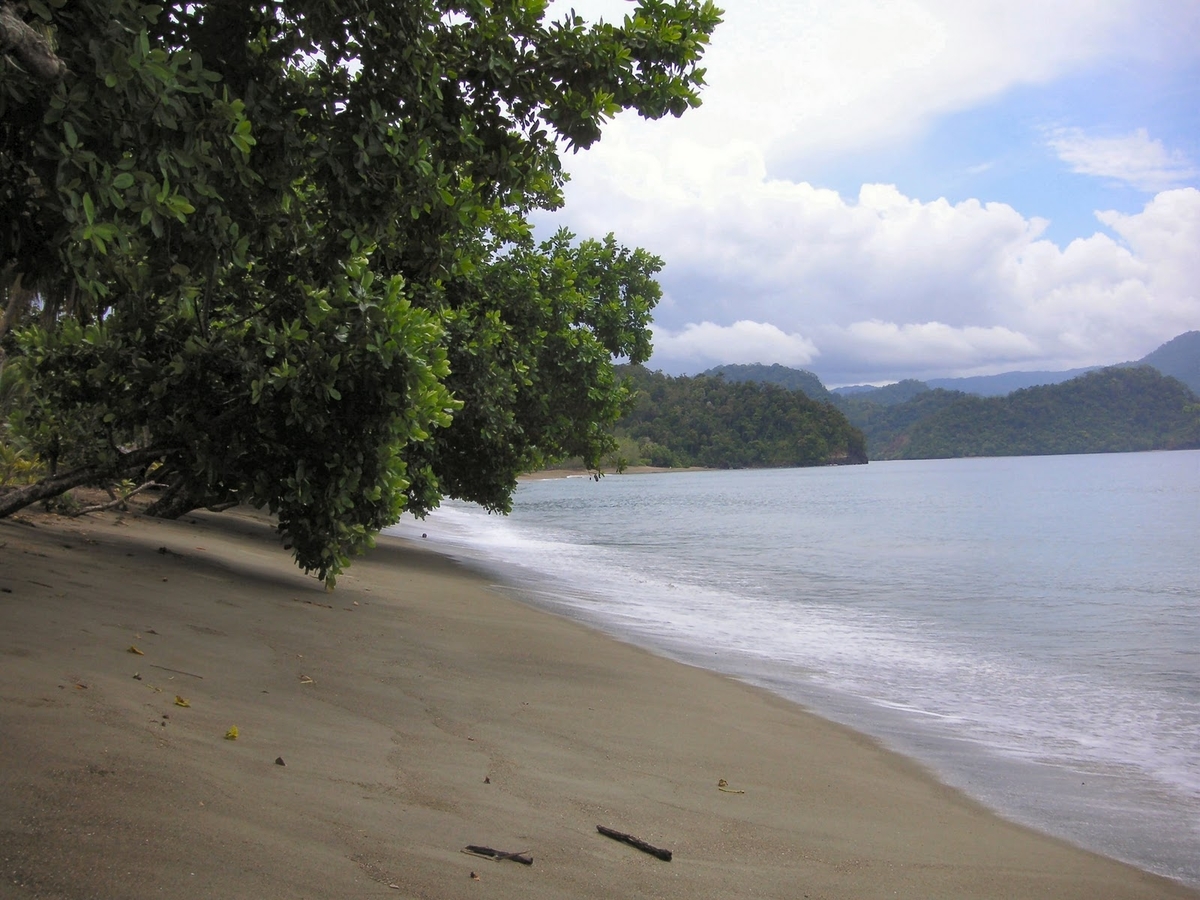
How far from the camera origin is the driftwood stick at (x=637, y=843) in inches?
159

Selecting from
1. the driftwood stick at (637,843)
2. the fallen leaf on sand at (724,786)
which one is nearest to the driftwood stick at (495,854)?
the driftwood stick at (637,843)

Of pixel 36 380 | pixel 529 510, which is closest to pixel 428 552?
pixel 36 380

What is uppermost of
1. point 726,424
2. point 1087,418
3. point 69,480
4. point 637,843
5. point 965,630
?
point 1087,418

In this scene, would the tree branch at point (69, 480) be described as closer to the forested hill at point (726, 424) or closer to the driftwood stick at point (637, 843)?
the driftwood stick at point (637, 843)

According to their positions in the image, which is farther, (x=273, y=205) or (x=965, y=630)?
(x=965, y=630)

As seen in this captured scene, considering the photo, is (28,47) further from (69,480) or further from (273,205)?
(69,480)

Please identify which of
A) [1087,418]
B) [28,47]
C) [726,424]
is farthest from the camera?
[1087,418]

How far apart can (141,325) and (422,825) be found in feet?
23.8

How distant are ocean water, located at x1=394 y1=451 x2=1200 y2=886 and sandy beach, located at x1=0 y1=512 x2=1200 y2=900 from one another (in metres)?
0.85

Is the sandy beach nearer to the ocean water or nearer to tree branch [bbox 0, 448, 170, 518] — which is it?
tree branch [bbox 0, 448, 170, 518]

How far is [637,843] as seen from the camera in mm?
4152

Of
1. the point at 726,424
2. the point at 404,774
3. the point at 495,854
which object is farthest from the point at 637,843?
the point at 726,424

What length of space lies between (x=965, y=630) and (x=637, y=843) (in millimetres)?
11330

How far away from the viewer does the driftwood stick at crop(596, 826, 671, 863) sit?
4047 mm
